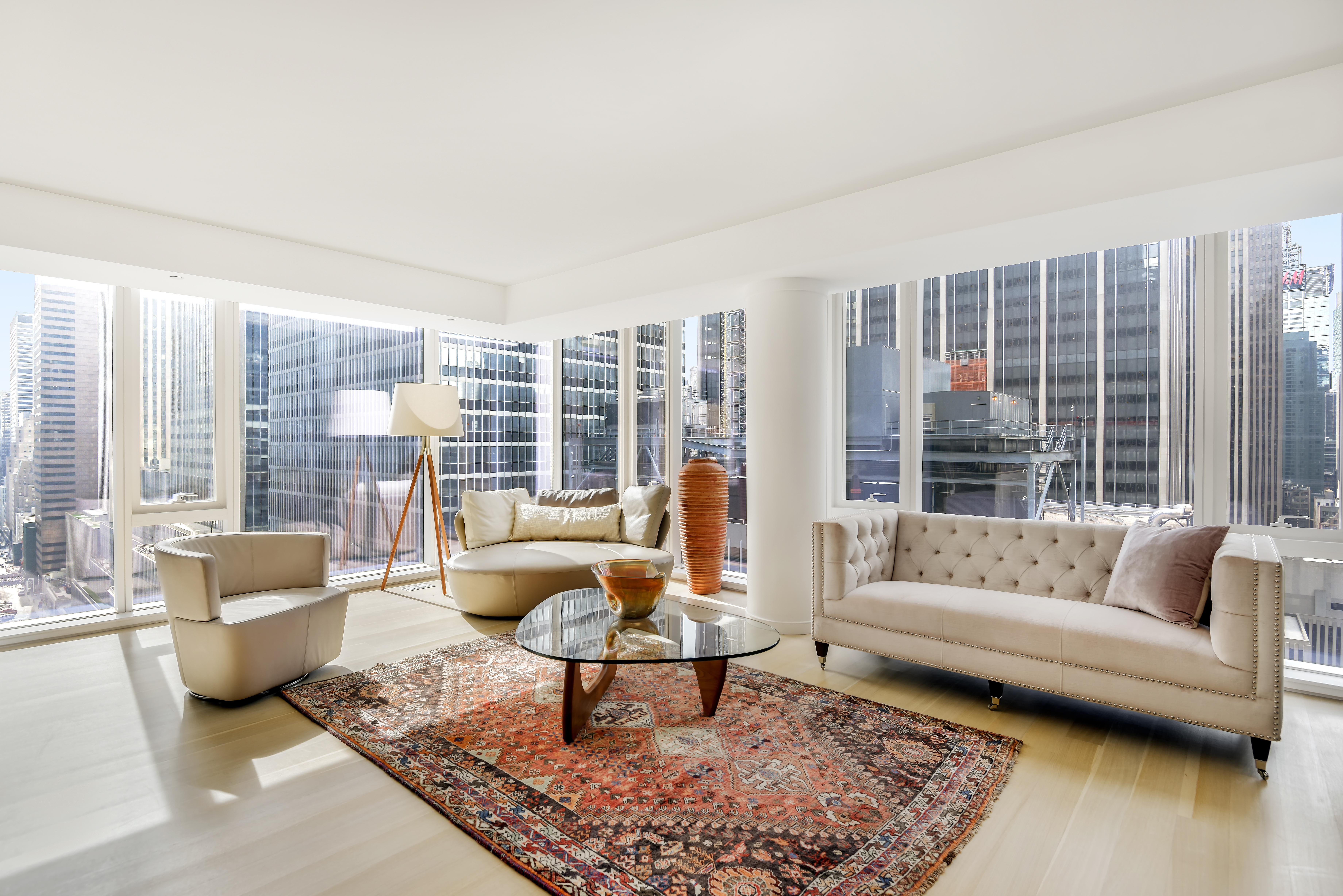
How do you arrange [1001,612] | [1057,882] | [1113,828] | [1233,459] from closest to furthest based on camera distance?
[1057,882] → [1113,828] → [1001,612] → [1233,459]

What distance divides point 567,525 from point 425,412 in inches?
56.2

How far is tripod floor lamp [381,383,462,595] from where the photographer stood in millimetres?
→ 5156

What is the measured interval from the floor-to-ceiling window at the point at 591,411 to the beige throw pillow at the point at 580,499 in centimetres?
96

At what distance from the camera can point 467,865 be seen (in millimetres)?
1967

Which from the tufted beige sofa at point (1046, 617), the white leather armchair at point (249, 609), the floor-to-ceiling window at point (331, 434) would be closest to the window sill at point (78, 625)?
the white leather armchair at point (249, 609)

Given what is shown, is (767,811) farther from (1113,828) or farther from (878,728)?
(1113,828)

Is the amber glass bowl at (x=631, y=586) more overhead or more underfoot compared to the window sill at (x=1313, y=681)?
more overhead

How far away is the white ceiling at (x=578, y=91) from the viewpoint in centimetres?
221

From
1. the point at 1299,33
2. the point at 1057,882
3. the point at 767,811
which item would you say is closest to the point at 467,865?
the point at 767,811

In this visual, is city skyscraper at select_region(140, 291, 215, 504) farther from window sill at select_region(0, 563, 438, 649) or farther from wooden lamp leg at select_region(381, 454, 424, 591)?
wooden lamp leg at select_region(381, 454, 424, 591)

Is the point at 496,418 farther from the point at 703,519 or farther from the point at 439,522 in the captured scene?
the point at 703,519

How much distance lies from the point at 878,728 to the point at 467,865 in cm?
174

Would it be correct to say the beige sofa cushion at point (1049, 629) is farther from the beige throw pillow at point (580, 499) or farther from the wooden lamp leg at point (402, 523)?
the wooden lamp leg at point (402, 523)

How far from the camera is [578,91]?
105 inches
